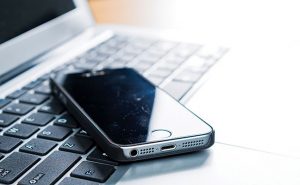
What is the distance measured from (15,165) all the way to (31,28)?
24 centimetres

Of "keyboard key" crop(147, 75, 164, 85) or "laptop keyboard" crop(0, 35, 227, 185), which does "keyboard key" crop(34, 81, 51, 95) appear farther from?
"keyboard key" crop(147, 75, 164, 85)

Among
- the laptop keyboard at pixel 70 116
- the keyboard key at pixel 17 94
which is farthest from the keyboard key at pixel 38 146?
the keyboard key at pixel 17 94

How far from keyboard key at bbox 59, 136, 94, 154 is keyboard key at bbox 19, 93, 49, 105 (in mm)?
92

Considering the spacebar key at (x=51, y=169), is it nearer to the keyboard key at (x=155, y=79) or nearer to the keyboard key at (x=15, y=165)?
the keyboard key at (x=15, y=165)

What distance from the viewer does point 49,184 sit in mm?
335

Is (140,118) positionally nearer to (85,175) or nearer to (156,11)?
(85,175)

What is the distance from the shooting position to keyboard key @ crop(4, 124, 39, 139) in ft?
1.32

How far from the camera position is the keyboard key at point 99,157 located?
0.36 m

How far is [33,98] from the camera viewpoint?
479 millimetres

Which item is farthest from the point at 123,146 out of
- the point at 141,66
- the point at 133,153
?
the point at 141,66

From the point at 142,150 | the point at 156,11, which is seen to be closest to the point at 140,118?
the point at 142,150

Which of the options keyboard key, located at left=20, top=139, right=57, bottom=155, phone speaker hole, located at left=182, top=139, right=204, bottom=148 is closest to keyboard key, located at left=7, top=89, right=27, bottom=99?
keyboard key, located at left=20, top=139, right=57, bottom=155

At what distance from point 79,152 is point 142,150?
0.18ft

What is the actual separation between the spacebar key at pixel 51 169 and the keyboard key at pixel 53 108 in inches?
3.1
